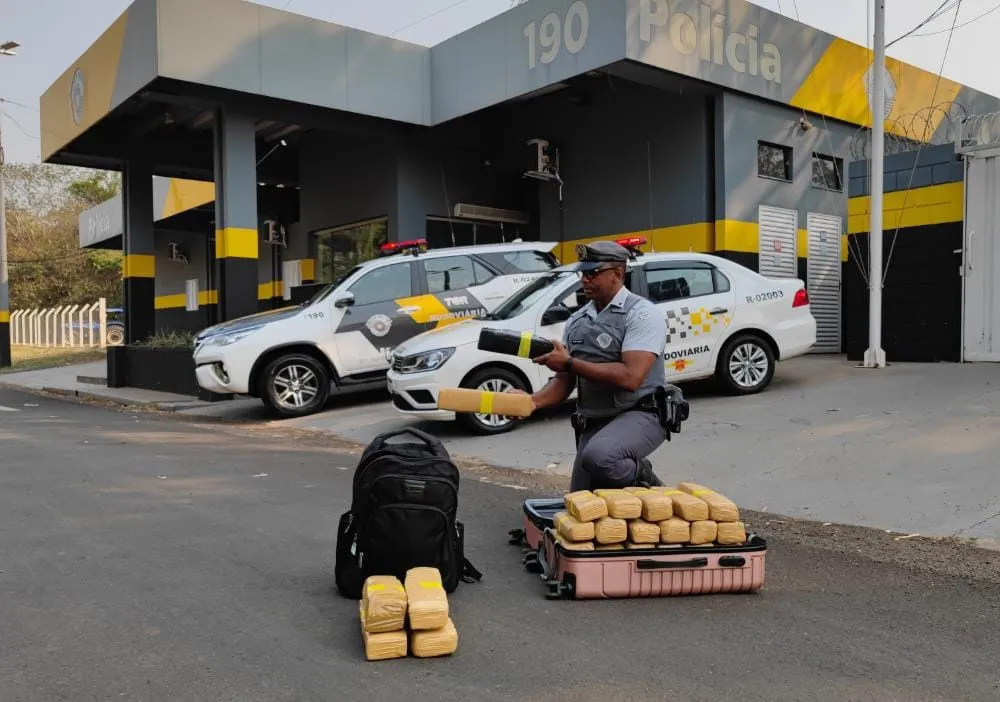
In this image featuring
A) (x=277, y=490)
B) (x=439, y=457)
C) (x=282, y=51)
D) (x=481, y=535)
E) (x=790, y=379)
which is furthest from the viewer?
(x=282, y=51)

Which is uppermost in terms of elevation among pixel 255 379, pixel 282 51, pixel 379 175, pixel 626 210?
pixel 282 51

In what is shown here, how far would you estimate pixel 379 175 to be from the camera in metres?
16.7

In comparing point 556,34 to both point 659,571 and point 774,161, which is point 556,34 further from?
point 659,571

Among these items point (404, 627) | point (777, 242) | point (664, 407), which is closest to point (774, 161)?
point (777, 242)

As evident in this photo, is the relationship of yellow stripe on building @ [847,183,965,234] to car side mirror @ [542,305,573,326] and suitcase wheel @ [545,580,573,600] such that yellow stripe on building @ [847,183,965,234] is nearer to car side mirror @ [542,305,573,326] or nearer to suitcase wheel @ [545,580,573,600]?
car side mirror @ [542,305,573,326]

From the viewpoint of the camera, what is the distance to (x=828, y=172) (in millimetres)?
14750

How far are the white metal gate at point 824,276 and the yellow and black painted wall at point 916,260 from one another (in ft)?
8.49

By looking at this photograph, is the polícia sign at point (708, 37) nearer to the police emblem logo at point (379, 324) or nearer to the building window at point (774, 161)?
the building window at point (774, 161)

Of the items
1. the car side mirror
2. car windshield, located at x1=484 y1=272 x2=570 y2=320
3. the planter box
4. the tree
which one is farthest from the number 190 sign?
the tree

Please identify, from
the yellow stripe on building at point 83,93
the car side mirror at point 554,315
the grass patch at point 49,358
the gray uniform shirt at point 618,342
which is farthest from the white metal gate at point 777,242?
the grass patch at point 49,358

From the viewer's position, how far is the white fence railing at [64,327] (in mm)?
33594

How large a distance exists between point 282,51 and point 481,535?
11.0 metres

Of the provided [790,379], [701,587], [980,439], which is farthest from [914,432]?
[701,587]

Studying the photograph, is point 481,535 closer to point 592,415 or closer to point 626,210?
point 592,415
